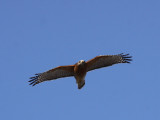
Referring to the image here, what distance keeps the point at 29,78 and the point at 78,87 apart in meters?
2.88

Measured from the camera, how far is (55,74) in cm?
1692

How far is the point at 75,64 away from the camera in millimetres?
16297

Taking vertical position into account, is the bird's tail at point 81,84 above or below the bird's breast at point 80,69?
below

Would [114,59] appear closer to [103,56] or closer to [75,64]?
[103,56]

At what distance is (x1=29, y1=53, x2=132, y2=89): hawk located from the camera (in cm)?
1618

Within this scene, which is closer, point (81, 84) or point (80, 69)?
point (80, 69)

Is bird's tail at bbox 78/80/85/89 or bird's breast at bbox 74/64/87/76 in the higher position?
bird's breast at bbox 74/64/87/76

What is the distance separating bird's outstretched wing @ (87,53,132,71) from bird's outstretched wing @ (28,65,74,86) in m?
1.05

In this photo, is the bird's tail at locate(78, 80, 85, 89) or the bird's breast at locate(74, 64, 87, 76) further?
A: the bird's tail at locate(78, 80, 85, 89)

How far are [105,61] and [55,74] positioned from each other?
112 inches

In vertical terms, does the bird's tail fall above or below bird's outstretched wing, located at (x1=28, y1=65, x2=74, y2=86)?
below

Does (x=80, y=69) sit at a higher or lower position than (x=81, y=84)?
higher

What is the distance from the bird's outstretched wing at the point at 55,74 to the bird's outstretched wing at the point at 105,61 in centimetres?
105

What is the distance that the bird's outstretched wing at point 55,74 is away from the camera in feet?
54.3
